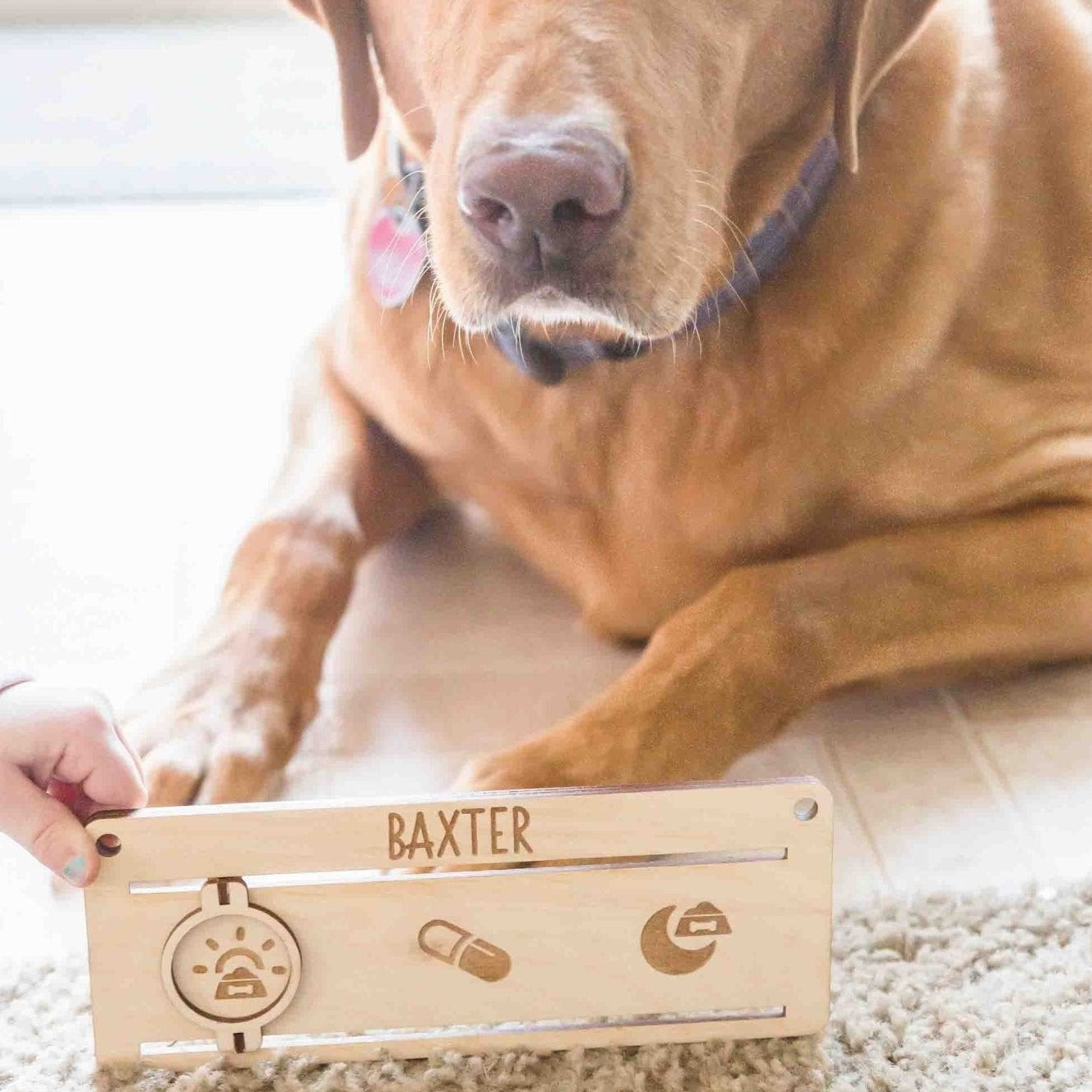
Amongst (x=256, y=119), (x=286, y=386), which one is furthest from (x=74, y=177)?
(x=286, y=386)

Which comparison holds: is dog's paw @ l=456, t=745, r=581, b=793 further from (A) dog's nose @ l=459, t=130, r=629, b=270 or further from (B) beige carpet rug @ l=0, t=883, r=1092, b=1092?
(A) dog's nose @ l=459, t=130, r=629, b=270

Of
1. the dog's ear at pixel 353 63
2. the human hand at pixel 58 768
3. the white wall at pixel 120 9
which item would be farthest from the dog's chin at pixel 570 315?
the white wall at pixel 120 9

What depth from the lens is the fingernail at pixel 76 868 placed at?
122 cm

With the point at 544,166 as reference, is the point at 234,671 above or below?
below

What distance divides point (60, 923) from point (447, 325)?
78 centimetres

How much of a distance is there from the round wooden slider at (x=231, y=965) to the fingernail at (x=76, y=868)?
0.27ft

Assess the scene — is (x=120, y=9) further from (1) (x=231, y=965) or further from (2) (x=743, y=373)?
(1) (x=231, y=965)

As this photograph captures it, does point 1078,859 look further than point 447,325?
No

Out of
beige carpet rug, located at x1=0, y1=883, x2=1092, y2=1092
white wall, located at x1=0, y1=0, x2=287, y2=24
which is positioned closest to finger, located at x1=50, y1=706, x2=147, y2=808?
beige carpet rug, located at x1=0, y1=883, x2=1092, y2=1092

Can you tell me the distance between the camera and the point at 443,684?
187cm

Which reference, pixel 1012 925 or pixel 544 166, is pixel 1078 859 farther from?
pixel 544 166

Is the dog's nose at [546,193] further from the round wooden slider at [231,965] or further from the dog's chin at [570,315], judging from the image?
the round wooden slider at [231,965]

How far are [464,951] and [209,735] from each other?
1.53 feet

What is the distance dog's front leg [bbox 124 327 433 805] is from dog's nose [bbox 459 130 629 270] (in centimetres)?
54
